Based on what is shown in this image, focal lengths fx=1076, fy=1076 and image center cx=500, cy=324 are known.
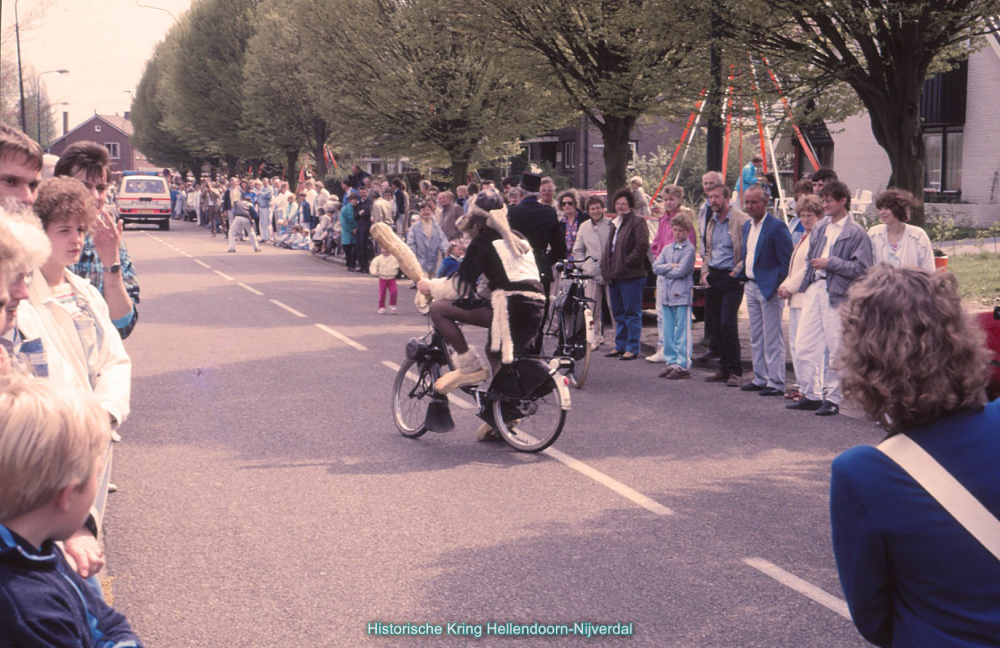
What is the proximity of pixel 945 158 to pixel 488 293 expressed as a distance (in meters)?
28.6

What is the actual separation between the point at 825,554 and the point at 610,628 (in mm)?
1590

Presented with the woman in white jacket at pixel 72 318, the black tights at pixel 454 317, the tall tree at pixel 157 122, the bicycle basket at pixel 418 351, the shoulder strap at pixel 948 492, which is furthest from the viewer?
the tall tree at pixel 157 122

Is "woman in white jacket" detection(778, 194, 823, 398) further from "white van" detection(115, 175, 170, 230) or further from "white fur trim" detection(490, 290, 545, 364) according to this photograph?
"white van" detection(115, 175, 170, 230)

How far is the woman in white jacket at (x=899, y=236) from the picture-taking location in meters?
9.19

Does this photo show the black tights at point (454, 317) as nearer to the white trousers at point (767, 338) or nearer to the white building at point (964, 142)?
the white trousers at point (767, 338)

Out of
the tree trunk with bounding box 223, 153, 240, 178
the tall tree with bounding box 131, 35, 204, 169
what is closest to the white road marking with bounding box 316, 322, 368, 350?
the tree trunk with bounding box 223, 153, 240, 178

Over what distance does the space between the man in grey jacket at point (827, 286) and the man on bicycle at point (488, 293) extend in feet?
10.0

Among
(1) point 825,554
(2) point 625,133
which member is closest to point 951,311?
(1) point 825,554

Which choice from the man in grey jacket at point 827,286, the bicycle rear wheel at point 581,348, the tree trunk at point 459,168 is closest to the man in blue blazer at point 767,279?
the man in grey jacket at point 827,286

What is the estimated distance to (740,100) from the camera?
13.4 meters

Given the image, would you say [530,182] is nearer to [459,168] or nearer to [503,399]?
[503,399]

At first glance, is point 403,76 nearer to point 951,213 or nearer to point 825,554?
point 951,213

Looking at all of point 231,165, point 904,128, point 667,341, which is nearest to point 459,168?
point 904,128

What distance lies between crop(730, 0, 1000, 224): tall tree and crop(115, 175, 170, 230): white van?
38029 mm
